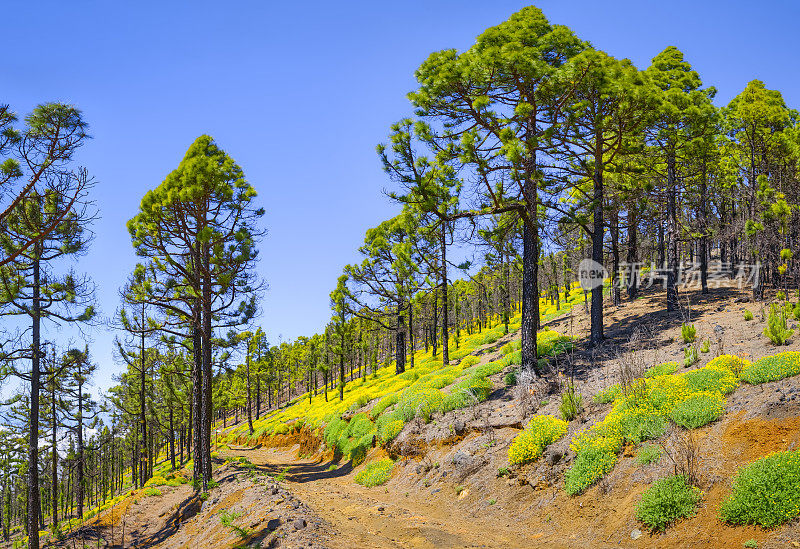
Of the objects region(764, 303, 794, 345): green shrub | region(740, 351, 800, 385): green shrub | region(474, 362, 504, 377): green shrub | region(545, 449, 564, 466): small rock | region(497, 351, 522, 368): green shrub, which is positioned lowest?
region(545, 449, 564, 466): small rock

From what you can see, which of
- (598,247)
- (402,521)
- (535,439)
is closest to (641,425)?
(535,439)

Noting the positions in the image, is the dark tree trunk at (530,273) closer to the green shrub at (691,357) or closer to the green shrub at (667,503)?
the green shrub at (691,357)

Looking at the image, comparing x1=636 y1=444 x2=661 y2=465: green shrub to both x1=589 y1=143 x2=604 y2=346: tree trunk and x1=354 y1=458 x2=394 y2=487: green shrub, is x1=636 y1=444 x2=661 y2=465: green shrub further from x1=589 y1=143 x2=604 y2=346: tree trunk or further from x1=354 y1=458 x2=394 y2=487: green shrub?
x1=589 y1=143 x2=604 y2=346: tree trunk

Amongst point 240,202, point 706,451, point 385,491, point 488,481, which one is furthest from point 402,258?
point 706,451

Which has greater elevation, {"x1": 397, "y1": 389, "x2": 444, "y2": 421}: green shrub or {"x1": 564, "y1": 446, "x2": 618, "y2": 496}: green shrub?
{"x1": 564, "y1": 446, "x2": 618, "y2": 496}: green shrub

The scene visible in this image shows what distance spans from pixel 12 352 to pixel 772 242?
29310 millimetres

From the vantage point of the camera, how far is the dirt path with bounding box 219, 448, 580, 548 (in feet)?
23.0

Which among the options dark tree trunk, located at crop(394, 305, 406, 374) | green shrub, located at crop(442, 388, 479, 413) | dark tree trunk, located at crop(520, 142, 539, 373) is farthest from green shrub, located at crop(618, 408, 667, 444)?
dark tree trunk, located at crop(394, 305, 406, 374)

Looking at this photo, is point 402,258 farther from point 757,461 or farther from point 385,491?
point 757,461

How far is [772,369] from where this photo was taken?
774 cm

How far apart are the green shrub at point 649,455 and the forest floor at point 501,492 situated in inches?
4.9

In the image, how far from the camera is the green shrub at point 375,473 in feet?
41.8

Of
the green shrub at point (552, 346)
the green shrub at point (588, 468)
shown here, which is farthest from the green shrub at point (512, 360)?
the green shrub at point (588, 468)

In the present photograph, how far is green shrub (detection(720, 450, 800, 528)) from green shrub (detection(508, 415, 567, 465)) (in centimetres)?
356
